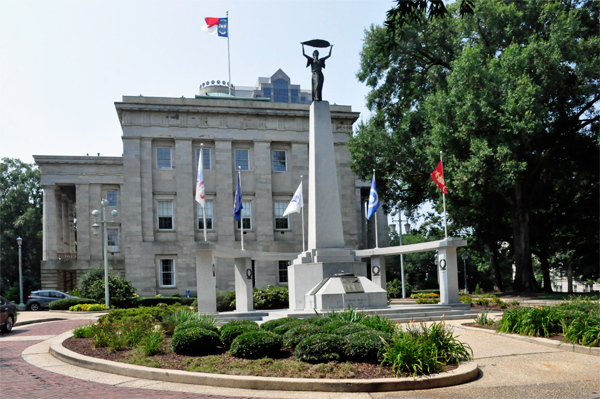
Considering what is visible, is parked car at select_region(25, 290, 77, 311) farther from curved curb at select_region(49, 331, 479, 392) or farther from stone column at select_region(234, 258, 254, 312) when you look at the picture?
curved curb at select_region(49, 331, 479, 392)

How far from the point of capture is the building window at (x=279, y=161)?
157 feet

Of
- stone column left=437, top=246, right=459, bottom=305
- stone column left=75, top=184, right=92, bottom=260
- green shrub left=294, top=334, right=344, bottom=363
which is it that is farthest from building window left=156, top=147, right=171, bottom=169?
green shrub left=294, top=334, right=344, bottom=363

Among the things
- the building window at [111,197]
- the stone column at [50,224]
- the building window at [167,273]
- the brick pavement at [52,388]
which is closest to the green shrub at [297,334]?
the brick pavement at [52,388]

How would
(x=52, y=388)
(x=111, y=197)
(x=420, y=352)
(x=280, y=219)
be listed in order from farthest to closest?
(x=111, y=197) → (x=280, y=219) → (x=420, y=352) → (x=52, y=388)

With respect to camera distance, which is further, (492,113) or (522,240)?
(522,240)

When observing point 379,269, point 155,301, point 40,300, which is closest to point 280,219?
point 155,301

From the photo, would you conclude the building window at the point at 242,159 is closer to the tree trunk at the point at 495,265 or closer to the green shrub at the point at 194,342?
the tree trunk at the point at 495,265

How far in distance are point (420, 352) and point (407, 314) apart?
11.2 metres

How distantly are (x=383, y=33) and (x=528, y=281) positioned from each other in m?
17.9

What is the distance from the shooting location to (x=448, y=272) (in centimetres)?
2320

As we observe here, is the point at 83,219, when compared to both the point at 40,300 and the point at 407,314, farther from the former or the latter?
the point at 407,314

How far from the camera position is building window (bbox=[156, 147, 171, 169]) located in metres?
45.4

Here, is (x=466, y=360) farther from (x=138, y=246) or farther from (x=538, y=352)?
(x=138, y=246)

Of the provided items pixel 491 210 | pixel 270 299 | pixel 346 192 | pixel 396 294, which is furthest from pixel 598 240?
pixel 270 299
